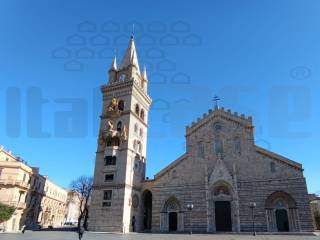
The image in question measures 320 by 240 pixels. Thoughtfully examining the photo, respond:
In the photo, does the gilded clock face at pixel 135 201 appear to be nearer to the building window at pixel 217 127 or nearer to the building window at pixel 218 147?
the building window at pixel 218 147

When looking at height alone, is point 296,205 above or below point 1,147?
below

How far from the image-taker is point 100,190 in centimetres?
4178

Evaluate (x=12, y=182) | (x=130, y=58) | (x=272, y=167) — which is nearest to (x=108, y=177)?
(x=12, y=182)

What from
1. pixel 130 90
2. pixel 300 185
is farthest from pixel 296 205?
pixel 130 90

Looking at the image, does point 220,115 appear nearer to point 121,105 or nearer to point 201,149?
point 201,149

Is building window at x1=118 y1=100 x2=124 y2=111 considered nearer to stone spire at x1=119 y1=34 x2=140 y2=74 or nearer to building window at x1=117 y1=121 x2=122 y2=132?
building window at x1=117 y1=121 x2=122 y2=132

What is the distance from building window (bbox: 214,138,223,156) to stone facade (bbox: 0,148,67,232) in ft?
103

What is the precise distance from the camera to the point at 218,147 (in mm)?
40812

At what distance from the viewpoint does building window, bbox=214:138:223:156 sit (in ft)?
132

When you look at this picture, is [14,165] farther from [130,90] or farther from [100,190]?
[130,90]

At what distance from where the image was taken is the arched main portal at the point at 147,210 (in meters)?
44.5

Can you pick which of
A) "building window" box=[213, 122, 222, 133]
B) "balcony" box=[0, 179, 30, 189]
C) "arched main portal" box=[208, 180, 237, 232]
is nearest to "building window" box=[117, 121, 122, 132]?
"building window" box=[213, 122, 222, 133]

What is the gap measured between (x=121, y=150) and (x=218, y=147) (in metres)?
14.5

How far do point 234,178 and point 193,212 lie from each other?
731 cm
